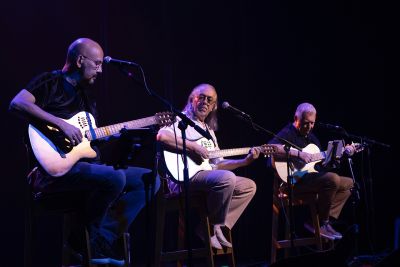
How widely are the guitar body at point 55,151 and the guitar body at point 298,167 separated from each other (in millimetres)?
2332

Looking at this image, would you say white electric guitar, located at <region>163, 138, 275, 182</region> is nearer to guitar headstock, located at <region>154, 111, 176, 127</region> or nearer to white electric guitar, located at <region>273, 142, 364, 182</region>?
white electric guitar, located at <region>273, 142, 364, 182</region>

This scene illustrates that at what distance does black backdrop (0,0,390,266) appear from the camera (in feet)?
16.9

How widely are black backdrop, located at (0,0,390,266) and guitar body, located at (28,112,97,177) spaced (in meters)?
1.58

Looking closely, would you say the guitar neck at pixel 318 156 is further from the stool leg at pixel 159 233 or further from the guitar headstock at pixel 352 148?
the stool leg at pixel 159 233

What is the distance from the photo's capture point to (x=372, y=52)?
6902 mm

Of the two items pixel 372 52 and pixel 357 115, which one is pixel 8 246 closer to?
pixel 357 115

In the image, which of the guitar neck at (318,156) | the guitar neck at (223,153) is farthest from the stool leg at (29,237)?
the guitar neck at (318,156)

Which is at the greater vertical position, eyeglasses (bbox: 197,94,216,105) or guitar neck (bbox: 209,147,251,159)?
eyeglasses (bbox: 197,94,216,105)

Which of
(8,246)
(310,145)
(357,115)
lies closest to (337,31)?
(357,115)

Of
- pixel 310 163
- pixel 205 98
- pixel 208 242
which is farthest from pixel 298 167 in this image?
pixel 208 242

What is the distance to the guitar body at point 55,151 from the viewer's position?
3523 mm

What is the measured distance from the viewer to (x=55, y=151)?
3586 mm

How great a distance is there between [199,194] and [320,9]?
3555mm

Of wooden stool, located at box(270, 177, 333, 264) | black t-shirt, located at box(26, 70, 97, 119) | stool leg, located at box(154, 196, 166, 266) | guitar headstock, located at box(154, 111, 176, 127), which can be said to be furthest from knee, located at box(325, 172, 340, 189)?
black t-shirt, located at box(26, 70, 97, 119)
